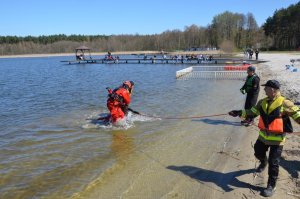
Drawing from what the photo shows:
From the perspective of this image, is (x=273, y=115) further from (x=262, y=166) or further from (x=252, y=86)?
(x=252, y=86)

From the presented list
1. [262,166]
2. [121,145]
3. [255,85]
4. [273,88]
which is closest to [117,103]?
[121,145]

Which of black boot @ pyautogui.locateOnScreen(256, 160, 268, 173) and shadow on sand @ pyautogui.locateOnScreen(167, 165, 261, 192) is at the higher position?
black boot @ pyautogui.locateOnScreen(256, 160, 268, 173)

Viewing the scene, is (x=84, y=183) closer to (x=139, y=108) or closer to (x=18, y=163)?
(x=18, y=163)

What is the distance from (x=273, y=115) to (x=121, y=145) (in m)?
4.96

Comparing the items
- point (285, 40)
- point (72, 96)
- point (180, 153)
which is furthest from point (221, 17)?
point (180, 153)

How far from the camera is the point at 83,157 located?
8.20 m

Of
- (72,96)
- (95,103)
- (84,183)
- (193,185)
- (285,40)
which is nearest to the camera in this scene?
(193,185)

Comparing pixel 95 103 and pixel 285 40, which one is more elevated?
pixel 285 40

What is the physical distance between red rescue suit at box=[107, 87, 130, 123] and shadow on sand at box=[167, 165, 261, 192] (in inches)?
171

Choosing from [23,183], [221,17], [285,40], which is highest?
[221,17]

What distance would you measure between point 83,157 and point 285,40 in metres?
89.6

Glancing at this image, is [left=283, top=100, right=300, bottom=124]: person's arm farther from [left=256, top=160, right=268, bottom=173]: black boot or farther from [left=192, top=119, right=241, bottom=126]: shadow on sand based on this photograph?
[left=192, top=119, right=241, bottom=126]: shadow on sand

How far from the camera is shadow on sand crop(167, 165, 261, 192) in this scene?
5992mm

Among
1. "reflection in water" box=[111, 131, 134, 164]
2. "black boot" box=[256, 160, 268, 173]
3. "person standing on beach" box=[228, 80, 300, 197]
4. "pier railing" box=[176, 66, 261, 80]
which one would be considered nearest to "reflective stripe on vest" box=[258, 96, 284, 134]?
"person standing on beach" box=[228, 80, 300, 197]
